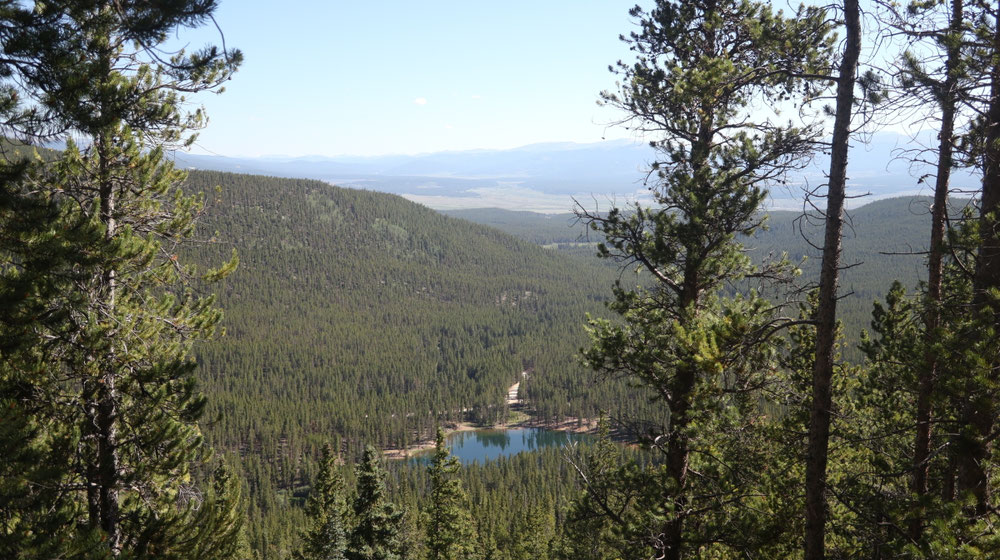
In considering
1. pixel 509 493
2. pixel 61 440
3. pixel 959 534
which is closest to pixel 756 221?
pixel 959 534

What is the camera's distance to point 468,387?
117438mm

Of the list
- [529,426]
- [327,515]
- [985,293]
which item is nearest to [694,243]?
[985,293]

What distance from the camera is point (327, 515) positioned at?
24703mm

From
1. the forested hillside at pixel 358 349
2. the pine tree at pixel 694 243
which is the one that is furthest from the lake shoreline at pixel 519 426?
the pine tree at pixel 694 243

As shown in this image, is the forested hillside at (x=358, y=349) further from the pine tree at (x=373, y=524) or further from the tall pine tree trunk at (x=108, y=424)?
the tall pine tree trunk at (x=108, y=424)

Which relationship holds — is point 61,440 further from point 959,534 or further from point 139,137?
point 959,534

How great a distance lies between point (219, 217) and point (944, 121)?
203448 millimetres

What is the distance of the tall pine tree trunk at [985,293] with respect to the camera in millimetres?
5648

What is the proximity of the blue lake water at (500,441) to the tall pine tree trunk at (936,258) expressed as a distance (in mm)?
85944

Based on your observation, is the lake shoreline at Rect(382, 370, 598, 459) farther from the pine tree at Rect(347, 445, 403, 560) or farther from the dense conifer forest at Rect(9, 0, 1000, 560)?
the dense conifer forest at Rect(9, 0, 1000, 560)

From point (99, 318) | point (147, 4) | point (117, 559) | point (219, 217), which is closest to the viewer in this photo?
point (147, 4)

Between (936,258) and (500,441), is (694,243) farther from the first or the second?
(500,441)

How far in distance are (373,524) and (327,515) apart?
7.31m

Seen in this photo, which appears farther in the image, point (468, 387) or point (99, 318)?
point (468, 387)
